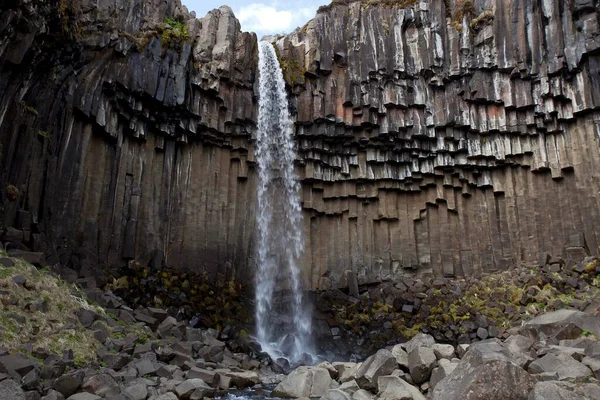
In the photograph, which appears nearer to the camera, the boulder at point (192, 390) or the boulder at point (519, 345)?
the boulder at point (192, 390)

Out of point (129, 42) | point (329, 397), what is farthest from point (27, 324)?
point (129, 42)

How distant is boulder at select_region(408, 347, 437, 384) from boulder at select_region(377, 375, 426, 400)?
34 centimetres

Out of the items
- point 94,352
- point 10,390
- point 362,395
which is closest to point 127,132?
point 94,352

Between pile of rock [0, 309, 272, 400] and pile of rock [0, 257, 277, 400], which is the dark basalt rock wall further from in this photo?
pile of rock [0, 309, 272, 400]

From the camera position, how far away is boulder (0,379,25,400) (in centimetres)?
671

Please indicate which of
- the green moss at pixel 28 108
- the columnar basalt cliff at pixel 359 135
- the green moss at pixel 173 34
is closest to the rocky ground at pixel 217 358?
the columnar basalt cliff at pixel 359 135

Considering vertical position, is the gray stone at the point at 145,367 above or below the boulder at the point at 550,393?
below

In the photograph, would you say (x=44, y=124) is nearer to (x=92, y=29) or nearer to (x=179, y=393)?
(x=92, y=29)

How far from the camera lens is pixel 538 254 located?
1917 cm

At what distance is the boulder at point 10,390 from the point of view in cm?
671

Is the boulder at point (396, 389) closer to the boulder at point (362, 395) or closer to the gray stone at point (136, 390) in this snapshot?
the boulder at point (362, 395)

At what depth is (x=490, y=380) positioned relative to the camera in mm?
6762

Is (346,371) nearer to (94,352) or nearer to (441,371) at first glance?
(441,371)

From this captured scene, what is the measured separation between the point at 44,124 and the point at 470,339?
49.2 feet
